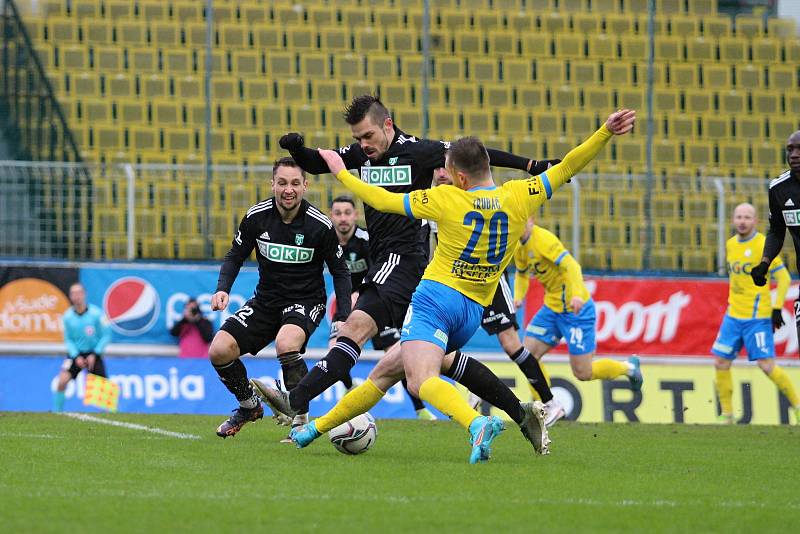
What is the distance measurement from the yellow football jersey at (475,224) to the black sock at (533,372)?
15.9 feet

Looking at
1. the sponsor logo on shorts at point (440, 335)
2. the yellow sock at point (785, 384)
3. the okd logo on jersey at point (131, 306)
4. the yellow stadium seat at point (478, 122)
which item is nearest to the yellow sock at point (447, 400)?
the sponsor logo on shorts at point (440, 335)

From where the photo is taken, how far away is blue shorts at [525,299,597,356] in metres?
13.6

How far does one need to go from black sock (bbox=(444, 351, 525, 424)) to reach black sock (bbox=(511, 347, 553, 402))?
14.2 ft

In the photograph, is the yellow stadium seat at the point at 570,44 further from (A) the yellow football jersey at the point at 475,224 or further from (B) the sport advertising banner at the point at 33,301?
(A) the yellow football jersey at the point at 475,224

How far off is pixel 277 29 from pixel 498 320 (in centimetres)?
1089

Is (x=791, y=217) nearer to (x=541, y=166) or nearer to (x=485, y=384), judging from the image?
(x=541, y=166)

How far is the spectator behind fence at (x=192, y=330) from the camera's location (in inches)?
663

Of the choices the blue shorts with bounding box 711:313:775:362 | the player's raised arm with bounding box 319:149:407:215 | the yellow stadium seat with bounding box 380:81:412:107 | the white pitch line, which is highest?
the yellow stadium seat with bounding box 380:81:412:107

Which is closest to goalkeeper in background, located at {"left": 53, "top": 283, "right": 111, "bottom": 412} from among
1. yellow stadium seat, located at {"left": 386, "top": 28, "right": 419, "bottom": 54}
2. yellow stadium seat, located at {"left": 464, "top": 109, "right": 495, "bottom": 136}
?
yellow stadium seat, located at {"left": 464, "top": 109, "right": 495, "bottom": 136}

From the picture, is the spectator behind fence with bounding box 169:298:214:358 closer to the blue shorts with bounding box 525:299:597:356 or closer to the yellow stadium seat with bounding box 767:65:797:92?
the blue shorts with bounding box 525:299:597:356

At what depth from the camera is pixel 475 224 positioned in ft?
25.6

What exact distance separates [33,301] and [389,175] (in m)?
8.96

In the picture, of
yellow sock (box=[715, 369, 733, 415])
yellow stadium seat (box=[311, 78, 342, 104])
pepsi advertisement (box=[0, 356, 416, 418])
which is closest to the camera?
yellow sock (box=[715, 369, 733, 415])

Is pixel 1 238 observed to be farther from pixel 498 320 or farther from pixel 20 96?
pixel 498 320
